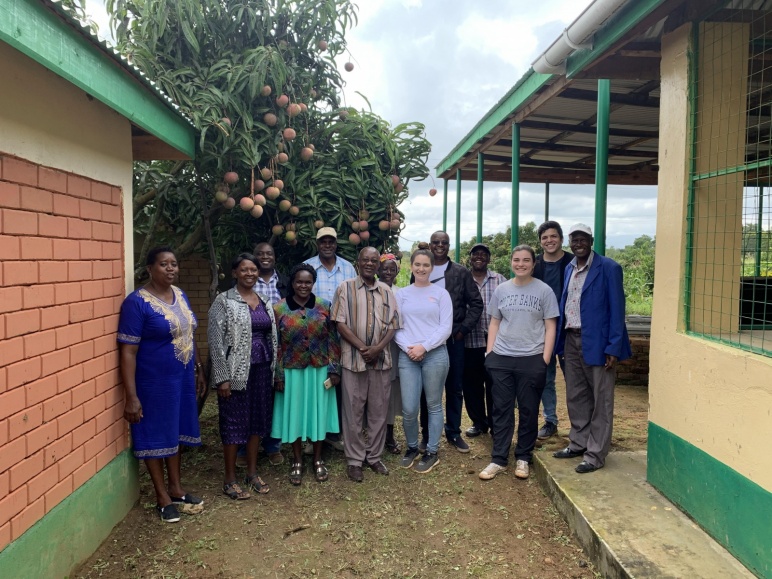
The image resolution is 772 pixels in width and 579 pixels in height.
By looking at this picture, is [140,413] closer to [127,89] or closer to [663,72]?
[127,89]

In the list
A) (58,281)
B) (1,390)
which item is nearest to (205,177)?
(58,281)

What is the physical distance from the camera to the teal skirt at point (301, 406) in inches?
155

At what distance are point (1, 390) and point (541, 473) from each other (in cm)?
334

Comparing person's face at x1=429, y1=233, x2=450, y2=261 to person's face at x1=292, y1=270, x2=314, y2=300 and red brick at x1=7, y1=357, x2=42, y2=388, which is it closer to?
person's face at x1=292, y1=270, x2=314, y2=300

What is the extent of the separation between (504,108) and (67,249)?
4.78 meters

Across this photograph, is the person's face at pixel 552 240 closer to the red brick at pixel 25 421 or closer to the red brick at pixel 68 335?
the red brick at pixel 68 335

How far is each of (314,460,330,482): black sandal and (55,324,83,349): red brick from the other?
1960 mm

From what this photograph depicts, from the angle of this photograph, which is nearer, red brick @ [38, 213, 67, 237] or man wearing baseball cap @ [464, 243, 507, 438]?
red brick @ [38, 213, 67, 237]

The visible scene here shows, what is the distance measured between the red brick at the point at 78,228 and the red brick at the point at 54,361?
1.98 ft

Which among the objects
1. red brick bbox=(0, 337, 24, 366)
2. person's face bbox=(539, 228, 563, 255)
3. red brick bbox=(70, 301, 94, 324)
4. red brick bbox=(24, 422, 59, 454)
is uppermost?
person's face bbox=(539, 228, 563, 255)

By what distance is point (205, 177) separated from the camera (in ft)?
16.0

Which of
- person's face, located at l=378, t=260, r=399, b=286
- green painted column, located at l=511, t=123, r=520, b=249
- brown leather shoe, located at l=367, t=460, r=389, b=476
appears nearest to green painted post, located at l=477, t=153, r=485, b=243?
green painted column, located at l=511, t=123, r=520, b=249

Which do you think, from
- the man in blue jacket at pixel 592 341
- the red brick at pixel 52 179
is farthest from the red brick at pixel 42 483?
the man in blue jacket at pixel 592 341

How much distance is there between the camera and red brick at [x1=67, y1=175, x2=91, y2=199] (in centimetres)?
282
